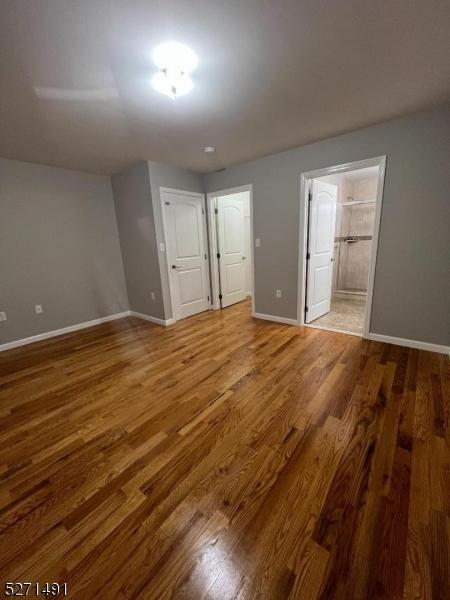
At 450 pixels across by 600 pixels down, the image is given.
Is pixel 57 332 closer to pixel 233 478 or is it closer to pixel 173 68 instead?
pixel 233 478

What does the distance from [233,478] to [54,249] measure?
3.83 metres

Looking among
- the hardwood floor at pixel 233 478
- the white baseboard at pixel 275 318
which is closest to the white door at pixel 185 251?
the white baseboard at pixel 275 318

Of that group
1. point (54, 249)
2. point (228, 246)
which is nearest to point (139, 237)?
point (54, 249)

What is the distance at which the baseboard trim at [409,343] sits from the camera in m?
2.55

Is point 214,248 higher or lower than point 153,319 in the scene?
higher

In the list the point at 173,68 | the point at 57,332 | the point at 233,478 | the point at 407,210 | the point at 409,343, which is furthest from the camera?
the point at 57,332

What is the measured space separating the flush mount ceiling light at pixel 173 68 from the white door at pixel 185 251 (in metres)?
1.90

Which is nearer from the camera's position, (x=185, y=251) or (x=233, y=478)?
(x=233, y=478)

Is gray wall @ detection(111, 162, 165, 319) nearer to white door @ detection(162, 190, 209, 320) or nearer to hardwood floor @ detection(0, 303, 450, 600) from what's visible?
white door @ detection(162, 190, 209, 320)

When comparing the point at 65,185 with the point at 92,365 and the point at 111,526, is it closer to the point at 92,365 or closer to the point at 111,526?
the point at 92,365

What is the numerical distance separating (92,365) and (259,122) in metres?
3.10

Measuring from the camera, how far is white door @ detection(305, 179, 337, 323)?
10.8ft

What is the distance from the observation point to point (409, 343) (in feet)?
8.88

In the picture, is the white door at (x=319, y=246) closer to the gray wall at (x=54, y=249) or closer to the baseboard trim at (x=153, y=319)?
the baseboard trim at (x=153, y=319)
